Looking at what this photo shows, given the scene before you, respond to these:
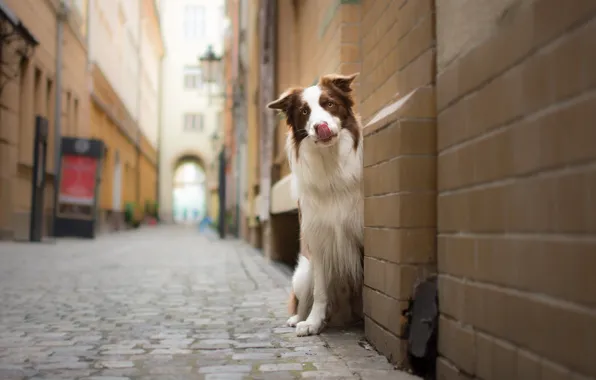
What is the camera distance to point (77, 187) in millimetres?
16141

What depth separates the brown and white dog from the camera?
133 inches

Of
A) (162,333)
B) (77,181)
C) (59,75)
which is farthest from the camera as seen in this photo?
(59,75)

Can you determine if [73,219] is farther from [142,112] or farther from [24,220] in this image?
[142,112]

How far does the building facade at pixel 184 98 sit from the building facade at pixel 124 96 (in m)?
1.99

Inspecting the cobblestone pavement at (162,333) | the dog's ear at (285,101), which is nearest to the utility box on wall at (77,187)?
the cobblestone pavement at (162,333)

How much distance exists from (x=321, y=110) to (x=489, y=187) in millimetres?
1526

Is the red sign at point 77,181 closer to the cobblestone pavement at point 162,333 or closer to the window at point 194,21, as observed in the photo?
the cobblestone pavement at point 162,333

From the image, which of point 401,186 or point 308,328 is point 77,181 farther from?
point 401,186

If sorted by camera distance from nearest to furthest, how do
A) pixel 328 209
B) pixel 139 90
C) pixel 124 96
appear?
pixel 328 209 → pixel 124 96 → pixel 139 90

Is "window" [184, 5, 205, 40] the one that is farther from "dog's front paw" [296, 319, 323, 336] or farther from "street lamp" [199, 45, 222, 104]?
"dog's front paw" [296, 319, 323, 336]

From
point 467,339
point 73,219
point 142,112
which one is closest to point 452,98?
point 467,339

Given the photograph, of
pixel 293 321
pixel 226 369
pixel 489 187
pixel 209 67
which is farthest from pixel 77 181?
pixel 489 187

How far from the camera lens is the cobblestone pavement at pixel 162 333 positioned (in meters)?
2.78

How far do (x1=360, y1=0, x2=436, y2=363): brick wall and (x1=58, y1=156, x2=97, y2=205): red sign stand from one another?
14065 mm
